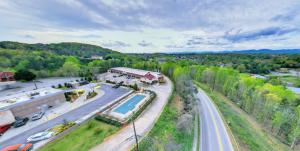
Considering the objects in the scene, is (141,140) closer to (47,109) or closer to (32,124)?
(32,124)

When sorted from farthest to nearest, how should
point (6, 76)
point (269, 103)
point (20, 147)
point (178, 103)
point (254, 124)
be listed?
point (6, 76) < point (178, 103) < point (254, 124) < point (269, 103) < point (20, 147)

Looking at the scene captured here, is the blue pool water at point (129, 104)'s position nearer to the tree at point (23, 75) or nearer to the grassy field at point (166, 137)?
the grassy field at point (166, 137)

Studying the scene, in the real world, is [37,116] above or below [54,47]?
below

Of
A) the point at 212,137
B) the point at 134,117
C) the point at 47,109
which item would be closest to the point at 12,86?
the point at 47,109

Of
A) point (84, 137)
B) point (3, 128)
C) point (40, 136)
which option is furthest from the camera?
point (3, 128)

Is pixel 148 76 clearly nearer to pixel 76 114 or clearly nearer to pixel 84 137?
pixel 76 114

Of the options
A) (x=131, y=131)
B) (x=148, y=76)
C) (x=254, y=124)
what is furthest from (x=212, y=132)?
(x=148, y=76)

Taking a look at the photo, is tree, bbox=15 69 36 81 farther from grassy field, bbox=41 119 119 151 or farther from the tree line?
the tree line
